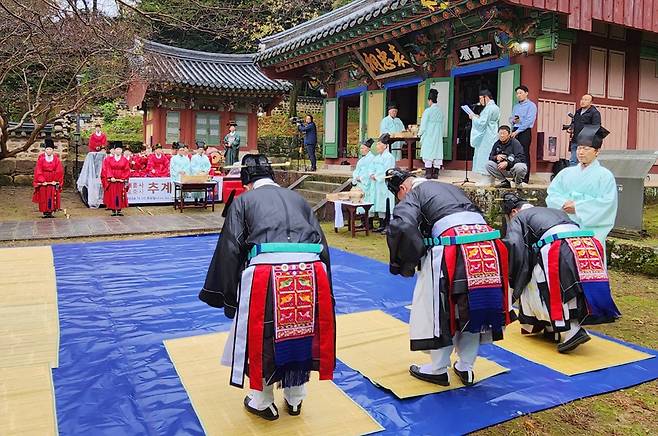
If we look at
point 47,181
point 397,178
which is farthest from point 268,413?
point 47,181

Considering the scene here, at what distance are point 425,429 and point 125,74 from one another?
1273 cm

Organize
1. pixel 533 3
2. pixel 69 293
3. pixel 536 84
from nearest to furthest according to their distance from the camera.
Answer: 1. pixel 69 293
2. pixel 533 3
3. pixel 536 84

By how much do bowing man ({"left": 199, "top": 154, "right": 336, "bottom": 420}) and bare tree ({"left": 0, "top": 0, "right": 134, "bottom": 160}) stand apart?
2.49 meters

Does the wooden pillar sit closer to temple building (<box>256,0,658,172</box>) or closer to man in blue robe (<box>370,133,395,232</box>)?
temple building (<box>256,0,658,172</box>)

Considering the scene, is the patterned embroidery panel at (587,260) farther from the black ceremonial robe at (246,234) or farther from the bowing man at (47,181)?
the bowing man at (47,181)

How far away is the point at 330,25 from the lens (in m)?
12.0

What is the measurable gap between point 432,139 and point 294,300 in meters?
8.56

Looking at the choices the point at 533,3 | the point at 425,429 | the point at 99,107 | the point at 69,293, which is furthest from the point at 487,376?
the point at 99,107

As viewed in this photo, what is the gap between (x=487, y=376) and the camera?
3.60 metres

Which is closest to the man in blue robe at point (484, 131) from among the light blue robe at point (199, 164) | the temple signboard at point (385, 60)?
the temple signboard at point (385, 60)

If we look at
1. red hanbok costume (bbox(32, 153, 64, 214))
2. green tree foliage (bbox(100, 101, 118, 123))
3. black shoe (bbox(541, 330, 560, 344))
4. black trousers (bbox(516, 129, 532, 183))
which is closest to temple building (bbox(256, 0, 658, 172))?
black trousers (bbox(516, 129, 532, 183))

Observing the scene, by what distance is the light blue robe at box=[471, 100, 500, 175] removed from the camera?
8961 mm

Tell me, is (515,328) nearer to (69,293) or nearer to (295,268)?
(295,268)

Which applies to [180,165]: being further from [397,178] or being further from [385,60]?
[397,178]
